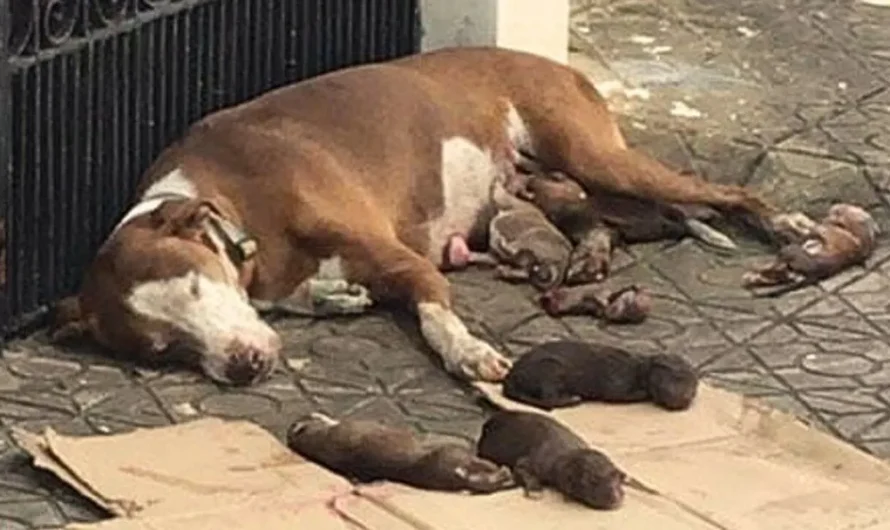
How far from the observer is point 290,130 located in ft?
18.8

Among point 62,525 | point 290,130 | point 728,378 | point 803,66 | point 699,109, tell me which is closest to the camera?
point 62,525

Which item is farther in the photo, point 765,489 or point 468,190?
point 468,190

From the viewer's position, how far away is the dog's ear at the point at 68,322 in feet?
17.4

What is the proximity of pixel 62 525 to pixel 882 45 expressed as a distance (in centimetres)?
402

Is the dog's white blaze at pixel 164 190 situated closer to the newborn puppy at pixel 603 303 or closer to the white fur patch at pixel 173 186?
the white fur patch at pixel 173 186

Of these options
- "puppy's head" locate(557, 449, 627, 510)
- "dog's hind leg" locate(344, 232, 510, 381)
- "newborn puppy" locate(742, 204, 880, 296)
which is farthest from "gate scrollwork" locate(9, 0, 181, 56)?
"puppy's head" locate(557, 449, 627, 510)

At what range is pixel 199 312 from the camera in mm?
5176

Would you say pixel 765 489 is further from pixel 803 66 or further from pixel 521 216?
pixel 803 66

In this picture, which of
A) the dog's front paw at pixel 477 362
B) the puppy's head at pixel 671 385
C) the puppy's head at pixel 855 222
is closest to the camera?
the puppy's head at pixel 671 385

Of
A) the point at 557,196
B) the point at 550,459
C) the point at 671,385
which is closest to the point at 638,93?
the point at 557,196

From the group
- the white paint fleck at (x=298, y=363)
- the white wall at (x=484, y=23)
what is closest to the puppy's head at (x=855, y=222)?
the white wall at (x=484, y=23)

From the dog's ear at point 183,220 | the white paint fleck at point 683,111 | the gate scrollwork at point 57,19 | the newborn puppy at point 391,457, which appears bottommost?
the white paint fleck at point 683,111

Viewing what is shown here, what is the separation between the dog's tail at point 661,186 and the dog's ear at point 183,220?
113 cm

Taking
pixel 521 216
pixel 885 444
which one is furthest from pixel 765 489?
pixel 521 216
